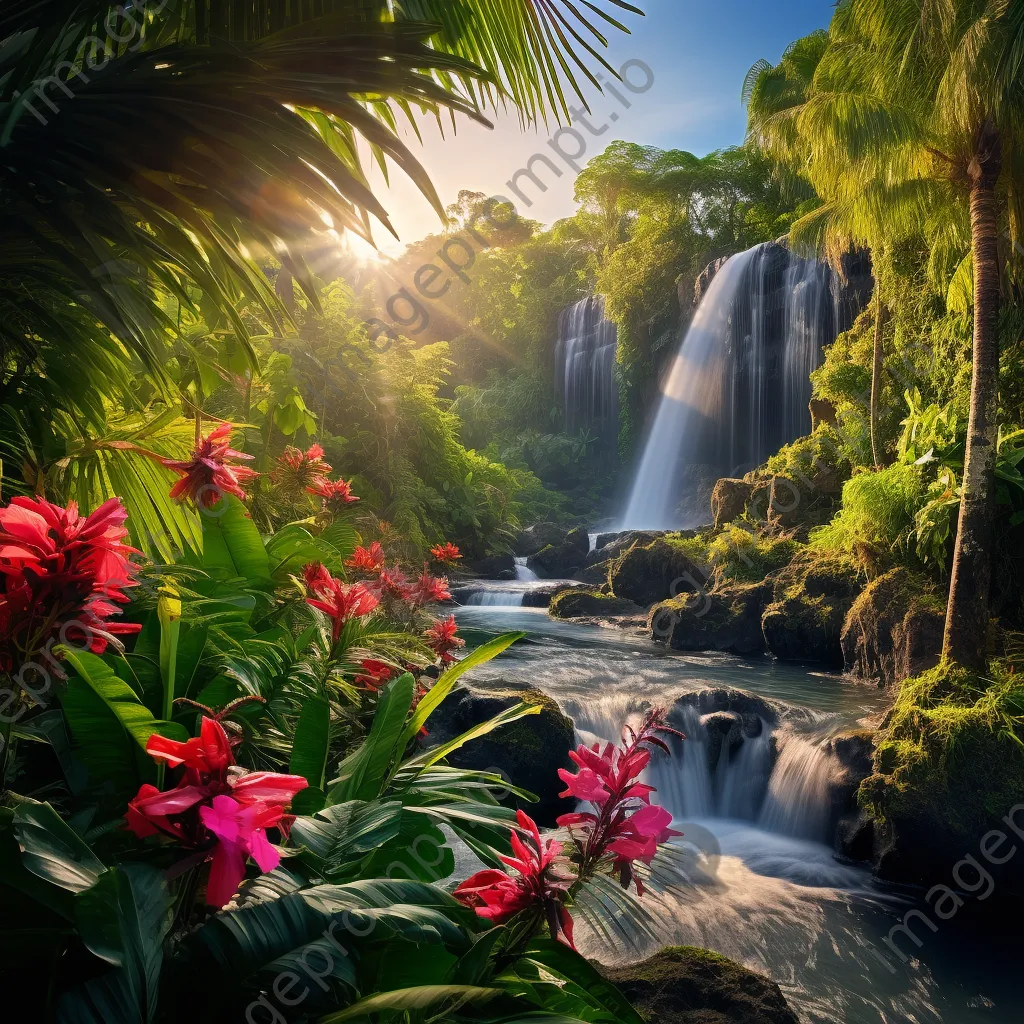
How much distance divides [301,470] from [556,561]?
15.9 meters

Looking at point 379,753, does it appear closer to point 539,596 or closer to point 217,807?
point 217,807

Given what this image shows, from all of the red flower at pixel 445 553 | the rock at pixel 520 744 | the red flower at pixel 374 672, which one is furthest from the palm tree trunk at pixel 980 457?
→ the red flower at pixel 374 672

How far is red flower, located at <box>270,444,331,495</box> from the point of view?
162 inches

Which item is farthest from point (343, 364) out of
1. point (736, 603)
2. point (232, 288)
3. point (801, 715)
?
point (232, 288)

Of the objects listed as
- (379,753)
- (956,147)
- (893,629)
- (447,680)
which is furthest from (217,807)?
(893,629)

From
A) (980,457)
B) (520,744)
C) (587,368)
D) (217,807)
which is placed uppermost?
(587,368)

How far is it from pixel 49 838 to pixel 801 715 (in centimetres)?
756

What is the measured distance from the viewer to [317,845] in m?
1.31

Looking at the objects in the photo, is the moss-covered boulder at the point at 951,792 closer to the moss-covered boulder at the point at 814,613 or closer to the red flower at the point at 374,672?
the moss-covered boulder at the point at 814,613

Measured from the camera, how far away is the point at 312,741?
1693mm

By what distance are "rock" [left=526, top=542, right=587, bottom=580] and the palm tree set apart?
12.7m

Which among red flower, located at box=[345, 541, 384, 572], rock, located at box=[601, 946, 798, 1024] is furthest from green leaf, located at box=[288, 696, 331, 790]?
red flower, located at box=[345, 541, 384, 572]

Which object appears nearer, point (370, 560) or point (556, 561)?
point (370, 560)

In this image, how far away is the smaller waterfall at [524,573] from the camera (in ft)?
62.4
